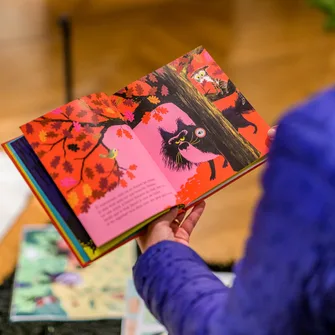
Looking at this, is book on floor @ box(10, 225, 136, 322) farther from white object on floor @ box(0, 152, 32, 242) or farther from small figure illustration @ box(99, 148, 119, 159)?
small figure illustration @ box(99, 148, 119, 159)

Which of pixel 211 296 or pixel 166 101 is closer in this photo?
pixel 211 296

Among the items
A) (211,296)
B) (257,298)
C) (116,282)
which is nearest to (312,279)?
(257,298)

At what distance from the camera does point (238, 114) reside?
2.77 feet

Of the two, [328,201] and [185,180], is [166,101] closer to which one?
[185,180]

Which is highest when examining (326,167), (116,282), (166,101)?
(166,101)

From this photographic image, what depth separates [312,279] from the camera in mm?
407

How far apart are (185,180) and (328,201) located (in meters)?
0.41

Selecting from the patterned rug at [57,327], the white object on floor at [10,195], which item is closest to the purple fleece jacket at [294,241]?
the patterned rug at [57,327]

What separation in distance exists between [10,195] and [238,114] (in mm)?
819

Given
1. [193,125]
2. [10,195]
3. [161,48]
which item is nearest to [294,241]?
[193,125]

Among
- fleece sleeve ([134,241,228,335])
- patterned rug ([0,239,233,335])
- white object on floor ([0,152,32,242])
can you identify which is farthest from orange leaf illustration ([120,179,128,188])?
white object on floor ([0,152,32,242])

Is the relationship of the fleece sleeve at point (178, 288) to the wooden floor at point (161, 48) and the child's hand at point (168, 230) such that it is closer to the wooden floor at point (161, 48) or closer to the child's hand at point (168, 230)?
the child's hand at point (168, 230)

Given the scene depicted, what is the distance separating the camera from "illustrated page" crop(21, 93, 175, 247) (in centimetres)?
71

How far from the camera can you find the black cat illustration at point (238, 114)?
32.8 inches
